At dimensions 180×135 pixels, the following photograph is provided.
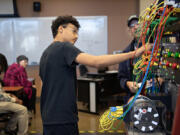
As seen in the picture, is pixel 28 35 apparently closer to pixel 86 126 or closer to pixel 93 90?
pixel 93 90

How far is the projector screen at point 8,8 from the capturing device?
5465 millimetres

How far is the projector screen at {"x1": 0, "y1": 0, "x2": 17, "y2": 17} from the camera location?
546 centimetres

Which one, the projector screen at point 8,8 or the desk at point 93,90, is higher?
the projector screen at point 8,8

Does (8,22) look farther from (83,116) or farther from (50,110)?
(50,110)

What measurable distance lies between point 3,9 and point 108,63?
5088 millimetres

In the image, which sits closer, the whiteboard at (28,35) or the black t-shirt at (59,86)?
the black t-shirt at (59,86)

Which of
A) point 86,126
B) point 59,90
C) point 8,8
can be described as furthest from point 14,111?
point 8,8

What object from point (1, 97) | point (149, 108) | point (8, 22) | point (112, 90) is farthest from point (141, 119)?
point (8, 22)

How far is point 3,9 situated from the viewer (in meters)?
5.49

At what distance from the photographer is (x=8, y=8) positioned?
5492 mm

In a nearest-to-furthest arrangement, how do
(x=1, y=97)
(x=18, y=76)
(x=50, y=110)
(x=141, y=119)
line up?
(x=141, y=119) → (x=50, y=110) → (x=1, y=97) → (x=18, y=76)

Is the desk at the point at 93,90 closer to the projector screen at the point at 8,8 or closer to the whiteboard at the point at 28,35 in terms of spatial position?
the whiteboard at the point at 28,35

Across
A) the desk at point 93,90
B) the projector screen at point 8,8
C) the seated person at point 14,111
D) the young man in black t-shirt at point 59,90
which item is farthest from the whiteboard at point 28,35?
the young man in black t-shirt at point 59,90

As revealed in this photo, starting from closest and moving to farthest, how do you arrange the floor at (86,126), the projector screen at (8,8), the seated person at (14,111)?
the seated person at (14,111)
the floor at (86,126)
the projector screen at (8,8)
